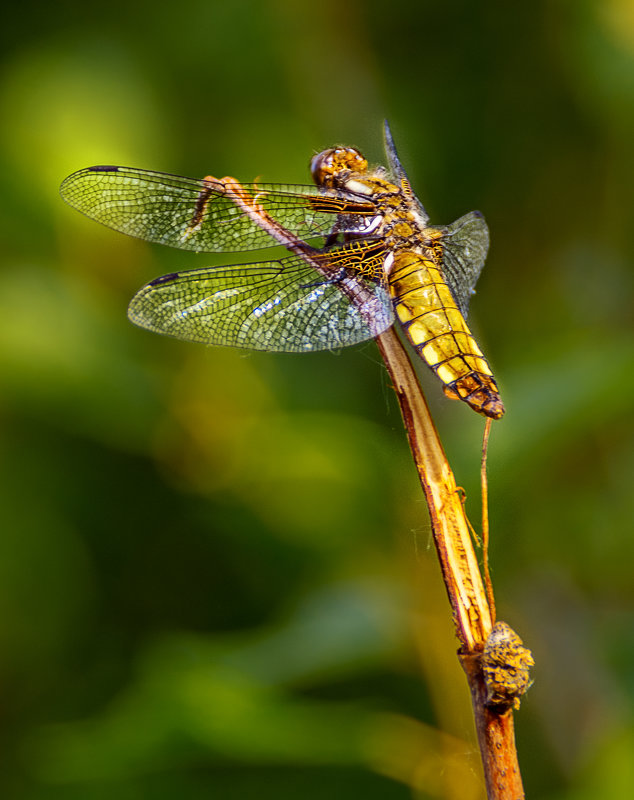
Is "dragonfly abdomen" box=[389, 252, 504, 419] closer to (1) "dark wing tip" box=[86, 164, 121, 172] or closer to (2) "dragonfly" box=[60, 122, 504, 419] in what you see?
(2) "dragonfly" box=[60, 122, 504, 419]

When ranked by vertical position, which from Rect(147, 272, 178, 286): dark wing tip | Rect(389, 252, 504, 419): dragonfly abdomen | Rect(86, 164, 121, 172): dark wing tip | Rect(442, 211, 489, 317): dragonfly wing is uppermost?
Rect(86, 164, 121, 172): dark wing tip

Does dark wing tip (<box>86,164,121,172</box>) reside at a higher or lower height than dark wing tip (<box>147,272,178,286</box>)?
higher

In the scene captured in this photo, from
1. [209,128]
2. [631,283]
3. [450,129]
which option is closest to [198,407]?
[209,128]

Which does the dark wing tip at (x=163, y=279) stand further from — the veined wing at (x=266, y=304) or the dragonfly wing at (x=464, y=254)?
the dragonfly wing at (x=464, y=254)

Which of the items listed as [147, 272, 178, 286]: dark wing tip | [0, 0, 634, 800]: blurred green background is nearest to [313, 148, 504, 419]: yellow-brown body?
[0, 0, 634, 800]: blurred green background

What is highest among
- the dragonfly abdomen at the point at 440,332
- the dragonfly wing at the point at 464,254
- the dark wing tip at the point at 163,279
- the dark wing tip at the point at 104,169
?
the dark wing tip at the point at 104,169

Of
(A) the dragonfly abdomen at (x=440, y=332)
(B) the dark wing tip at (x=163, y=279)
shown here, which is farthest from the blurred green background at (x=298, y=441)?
(B) the dark wing tip at (x=163, y=279)

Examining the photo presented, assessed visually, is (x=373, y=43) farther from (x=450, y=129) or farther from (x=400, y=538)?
Answer: (x=400, y=538)

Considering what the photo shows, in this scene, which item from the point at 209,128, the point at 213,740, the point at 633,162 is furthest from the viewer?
the point at 209,128
